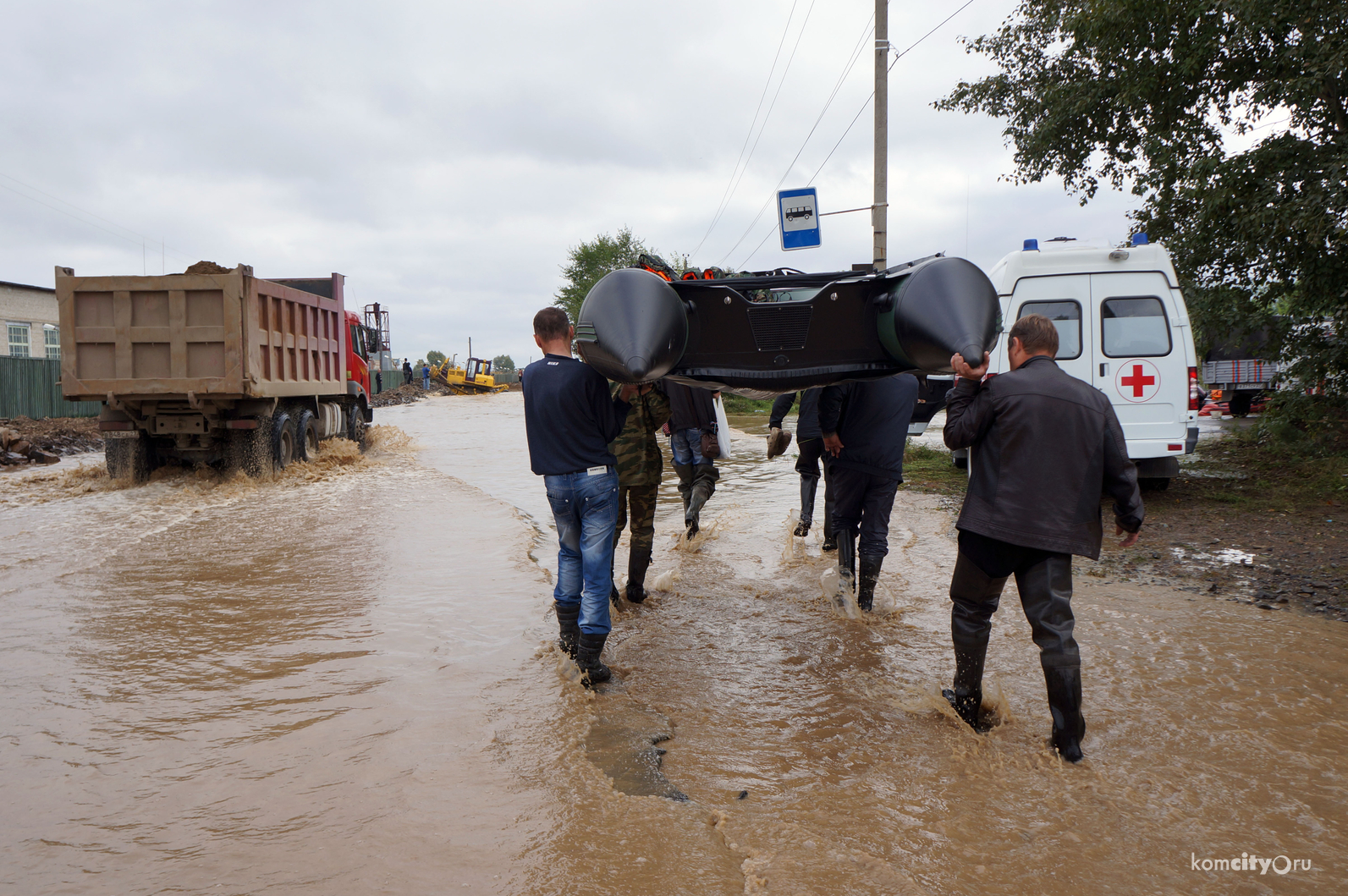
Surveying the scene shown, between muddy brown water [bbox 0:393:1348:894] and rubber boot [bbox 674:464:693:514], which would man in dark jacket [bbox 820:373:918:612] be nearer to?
muddy brown water [bbox 0:393:1348:894]

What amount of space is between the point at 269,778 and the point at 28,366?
1944 centimetres

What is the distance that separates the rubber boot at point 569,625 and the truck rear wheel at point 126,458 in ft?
28.5

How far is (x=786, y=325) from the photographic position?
387 centimetres

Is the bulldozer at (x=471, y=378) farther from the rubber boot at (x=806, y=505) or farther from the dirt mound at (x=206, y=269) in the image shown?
the rubber boot at (x=806, y=505)

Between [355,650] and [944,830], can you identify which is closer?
[944,830]

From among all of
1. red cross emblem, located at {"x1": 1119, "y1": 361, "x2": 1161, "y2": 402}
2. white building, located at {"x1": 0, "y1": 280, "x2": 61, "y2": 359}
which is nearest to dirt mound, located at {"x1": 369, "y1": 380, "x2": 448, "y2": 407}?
white building, located at {"x1": 0, "y1": 280, "x2": 61, "y2": 359}

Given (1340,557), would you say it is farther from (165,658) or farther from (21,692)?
(21,692)

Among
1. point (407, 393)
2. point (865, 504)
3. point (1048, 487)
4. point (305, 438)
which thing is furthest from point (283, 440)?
point (407, 393)

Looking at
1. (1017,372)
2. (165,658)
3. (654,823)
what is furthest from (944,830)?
(165,658)

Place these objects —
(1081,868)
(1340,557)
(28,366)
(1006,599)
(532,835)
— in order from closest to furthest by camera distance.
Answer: (1081,868) → (532,835) → (1006,599) → (1340,557) → (28,366)

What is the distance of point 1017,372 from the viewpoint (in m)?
3.27

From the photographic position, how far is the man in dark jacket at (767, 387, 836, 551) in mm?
6414

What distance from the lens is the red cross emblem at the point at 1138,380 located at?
7957mm

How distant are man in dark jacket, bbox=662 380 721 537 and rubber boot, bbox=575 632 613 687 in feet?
8.24
